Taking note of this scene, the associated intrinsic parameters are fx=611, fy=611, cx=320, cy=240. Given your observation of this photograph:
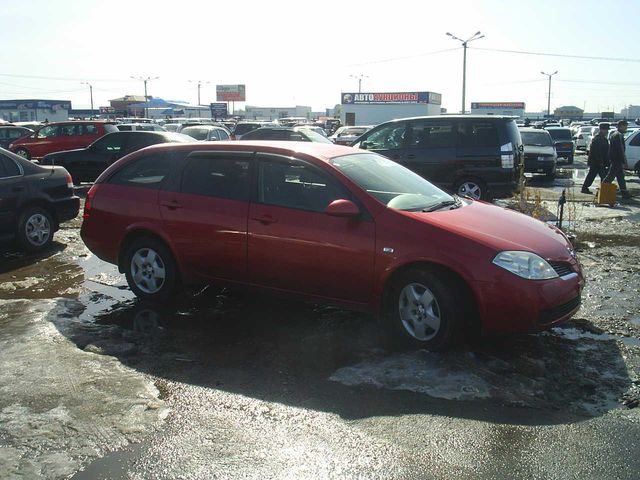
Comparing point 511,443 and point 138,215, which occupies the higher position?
point 138,215

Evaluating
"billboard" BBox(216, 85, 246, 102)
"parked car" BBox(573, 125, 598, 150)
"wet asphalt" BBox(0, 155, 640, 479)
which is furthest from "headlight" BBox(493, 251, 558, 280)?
"billboard" BBox(216, 85, 246, 102)

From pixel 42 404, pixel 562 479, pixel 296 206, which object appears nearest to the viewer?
pixel 562 479

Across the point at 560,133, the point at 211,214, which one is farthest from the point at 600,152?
the point at 560,133

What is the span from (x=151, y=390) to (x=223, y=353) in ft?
2.72

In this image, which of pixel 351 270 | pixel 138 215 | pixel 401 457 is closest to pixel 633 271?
pixel 351 270

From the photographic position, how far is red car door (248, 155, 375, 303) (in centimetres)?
511

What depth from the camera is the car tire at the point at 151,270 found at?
620 cm

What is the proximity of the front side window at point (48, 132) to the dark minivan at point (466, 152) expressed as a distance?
1441cm

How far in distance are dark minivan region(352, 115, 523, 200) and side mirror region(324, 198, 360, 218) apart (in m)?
6.88

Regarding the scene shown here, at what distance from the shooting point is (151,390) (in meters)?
4.30

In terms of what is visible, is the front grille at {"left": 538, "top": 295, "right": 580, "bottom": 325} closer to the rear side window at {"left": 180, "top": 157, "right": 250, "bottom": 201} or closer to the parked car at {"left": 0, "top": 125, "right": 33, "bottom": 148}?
the rear side window at {"left": 180, "top": 157, "right": 250, "bottom": 201}

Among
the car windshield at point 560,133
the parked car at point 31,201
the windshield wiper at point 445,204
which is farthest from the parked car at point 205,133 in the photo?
the windshield wiper at point 445,204

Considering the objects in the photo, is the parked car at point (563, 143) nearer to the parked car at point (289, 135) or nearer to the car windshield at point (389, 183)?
the parked car at point (289, 135)

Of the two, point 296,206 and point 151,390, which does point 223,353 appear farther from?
point 296,206
